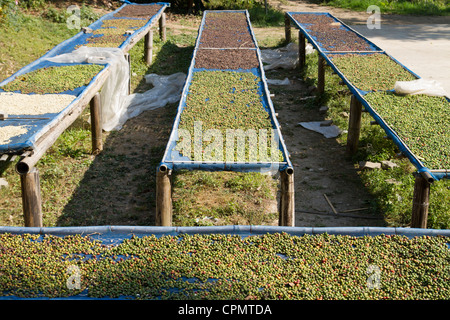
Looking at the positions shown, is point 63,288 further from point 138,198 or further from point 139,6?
point 139,6

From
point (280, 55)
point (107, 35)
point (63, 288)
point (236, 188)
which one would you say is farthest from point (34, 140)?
point (280, 55)

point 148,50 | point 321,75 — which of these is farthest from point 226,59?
point 148,50

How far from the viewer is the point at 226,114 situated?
629cm

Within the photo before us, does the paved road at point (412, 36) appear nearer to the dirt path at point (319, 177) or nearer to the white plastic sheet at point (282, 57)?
the white plastic sheet at point (282, 57)

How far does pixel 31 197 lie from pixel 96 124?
2.43 m

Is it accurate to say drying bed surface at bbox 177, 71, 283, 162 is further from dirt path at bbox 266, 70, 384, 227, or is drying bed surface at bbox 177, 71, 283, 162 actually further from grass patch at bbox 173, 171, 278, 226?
dirt path at bbox 266, 70, 384, 227

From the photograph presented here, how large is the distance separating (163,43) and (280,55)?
3176 mm

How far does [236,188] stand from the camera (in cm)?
644

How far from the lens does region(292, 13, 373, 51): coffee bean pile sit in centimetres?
955

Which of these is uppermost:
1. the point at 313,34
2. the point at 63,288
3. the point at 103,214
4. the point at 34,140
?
the point at 313,34

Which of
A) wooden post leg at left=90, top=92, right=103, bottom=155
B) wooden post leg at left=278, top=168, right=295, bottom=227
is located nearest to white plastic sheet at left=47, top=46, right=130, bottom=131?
wooden post leg at left=90, top=92, right=103, bottom=155

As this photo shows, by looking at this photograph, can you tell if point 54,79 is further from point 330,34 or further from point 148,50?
point 330,34

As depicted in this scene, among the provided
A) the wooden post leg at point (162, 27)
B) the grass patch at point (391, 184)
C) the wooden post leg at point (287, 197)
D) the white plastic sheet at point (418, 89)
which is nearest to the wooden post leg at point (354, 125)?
the grass patch at point (391, 184)

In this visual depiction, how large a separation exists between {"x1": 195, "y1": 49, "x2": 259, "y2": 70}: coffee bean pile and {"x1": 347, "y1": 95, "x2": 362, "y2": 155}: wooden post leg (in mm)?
1988
